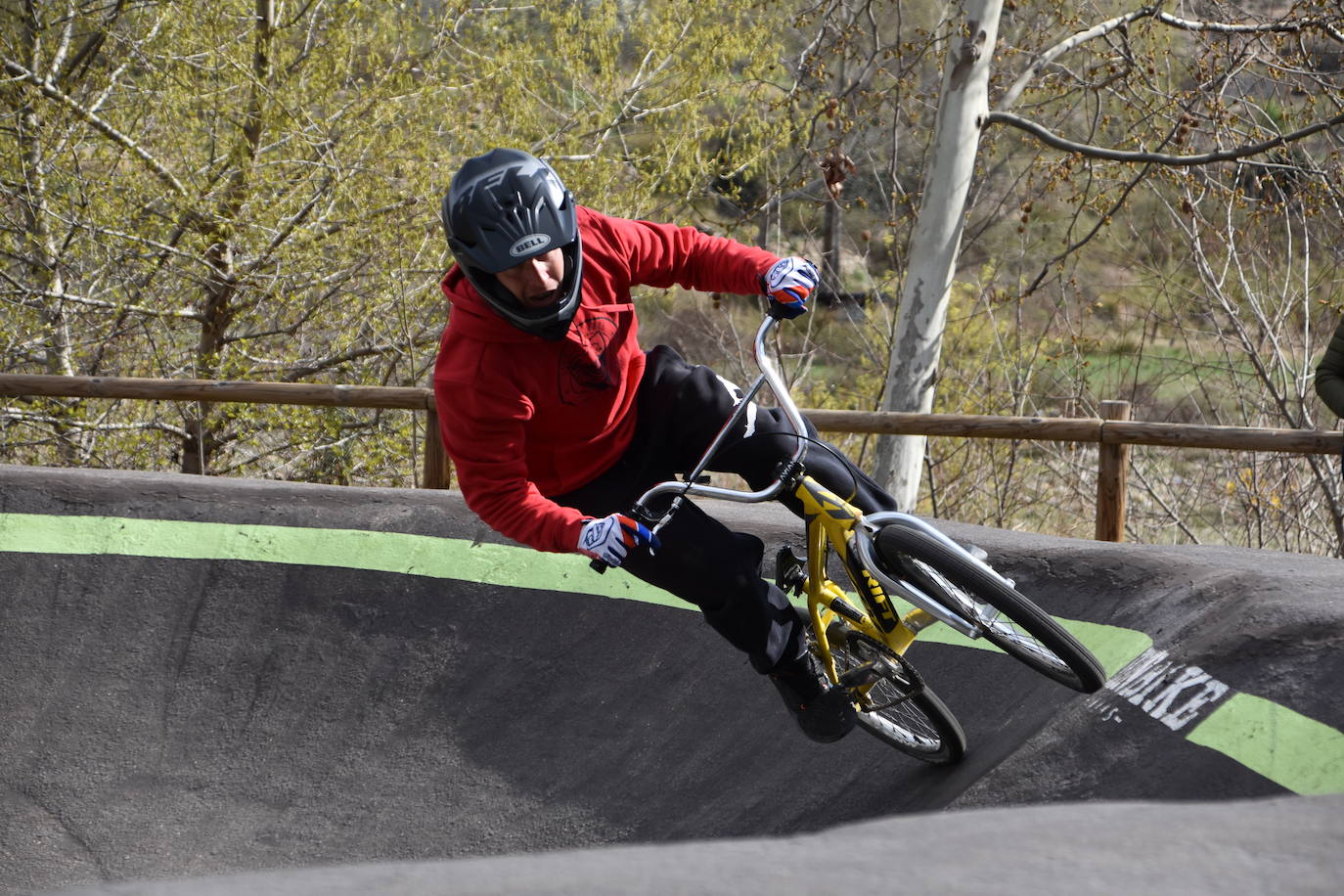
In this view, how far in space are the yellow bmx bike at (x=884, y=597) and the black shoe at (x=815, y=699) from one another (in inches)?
2.0

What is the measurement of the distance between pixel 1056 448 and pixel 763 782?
9.96 m

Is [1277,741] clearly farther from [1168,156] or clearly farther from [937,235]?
[1168,156]

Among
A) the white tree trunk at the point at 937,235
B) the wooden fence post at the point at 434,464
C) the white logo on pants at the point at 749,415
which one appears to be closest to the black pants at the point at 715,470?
the white logo on pants at the point at 749,415

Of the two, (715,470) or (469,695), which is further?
(469,695)

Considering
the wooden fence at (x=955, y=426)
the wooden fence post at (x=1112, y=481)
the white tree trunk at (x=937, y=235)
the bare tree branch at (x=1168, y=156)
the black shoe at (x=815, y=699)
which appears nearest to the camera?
the black shoe at (x=815, y=699)

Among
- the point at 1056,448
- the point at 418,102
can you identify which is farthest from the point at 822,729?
the point at 1056,448

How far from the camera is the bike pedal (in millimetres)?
3850

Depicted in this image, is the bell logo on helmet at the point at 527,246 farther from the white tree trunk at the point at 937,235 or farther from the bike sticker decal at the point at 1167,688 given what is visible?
the white tree trunk at the point at 937,235

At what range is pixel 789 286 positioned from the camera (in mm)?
3574

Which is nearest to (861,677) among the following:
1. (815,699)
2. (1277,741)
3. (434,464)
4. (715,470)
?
(815,699)

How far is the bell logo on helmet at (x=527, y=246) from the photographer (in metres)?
3.30

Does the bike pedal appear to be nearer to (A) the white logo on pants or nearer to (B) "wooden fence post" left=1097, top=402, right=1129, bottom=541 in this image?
(A) the white logo on pants

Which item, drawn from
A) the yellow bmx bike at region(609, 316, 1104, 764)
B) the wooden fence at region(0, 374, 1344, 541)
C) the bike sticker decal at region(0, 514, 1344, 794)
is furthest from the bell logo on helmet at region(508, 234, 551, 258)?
the wooden fence at region(0, 374, 1344, 541)

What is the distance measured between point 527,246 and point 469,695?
9.12 feet
